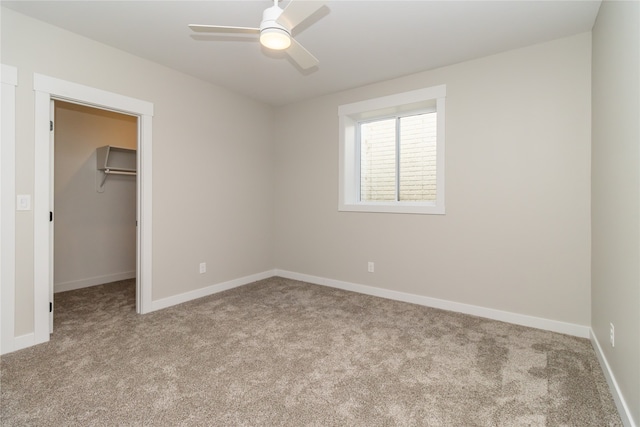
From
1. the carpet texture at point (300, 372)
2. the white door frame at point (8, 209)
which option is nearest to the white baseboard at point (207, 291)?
the carpet texture at point (300, 372)

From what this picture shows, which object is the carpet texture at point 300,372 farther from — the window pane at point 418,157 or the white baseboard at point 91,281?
the window pane at point 418,157

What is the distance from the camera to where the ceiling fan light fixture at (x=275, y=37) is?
1864 millimetres

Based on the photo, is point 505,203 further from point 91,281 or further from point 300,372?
point 91,281

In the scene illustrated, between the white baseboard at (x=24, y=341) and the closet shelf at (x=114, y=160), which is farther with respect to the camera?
the closet shelf at (x=114, y=160)

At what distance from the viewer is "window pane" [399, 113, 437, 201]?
3664mm

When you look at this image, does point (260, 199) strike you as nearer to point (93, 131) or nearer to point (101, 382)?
point (93, 131)

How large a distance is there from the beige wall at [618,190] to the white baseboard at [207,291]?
370cm

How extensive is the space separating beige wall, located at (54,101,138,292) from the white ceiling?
1.51 meters

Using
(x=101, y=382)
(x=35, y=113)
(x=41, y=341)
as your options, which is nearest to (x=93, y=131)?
(x=35, y=113)

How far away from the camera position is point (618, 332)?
1.80 meters

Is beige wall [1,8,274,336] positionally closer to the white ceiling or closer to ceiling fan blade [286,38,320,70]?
the white ceiling

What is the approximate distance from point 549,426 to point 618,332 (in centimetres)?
70

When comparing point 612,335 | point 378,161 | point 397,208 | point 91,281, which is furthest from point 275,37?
point 91,281

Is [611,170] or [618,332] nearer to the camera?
[618,332]
